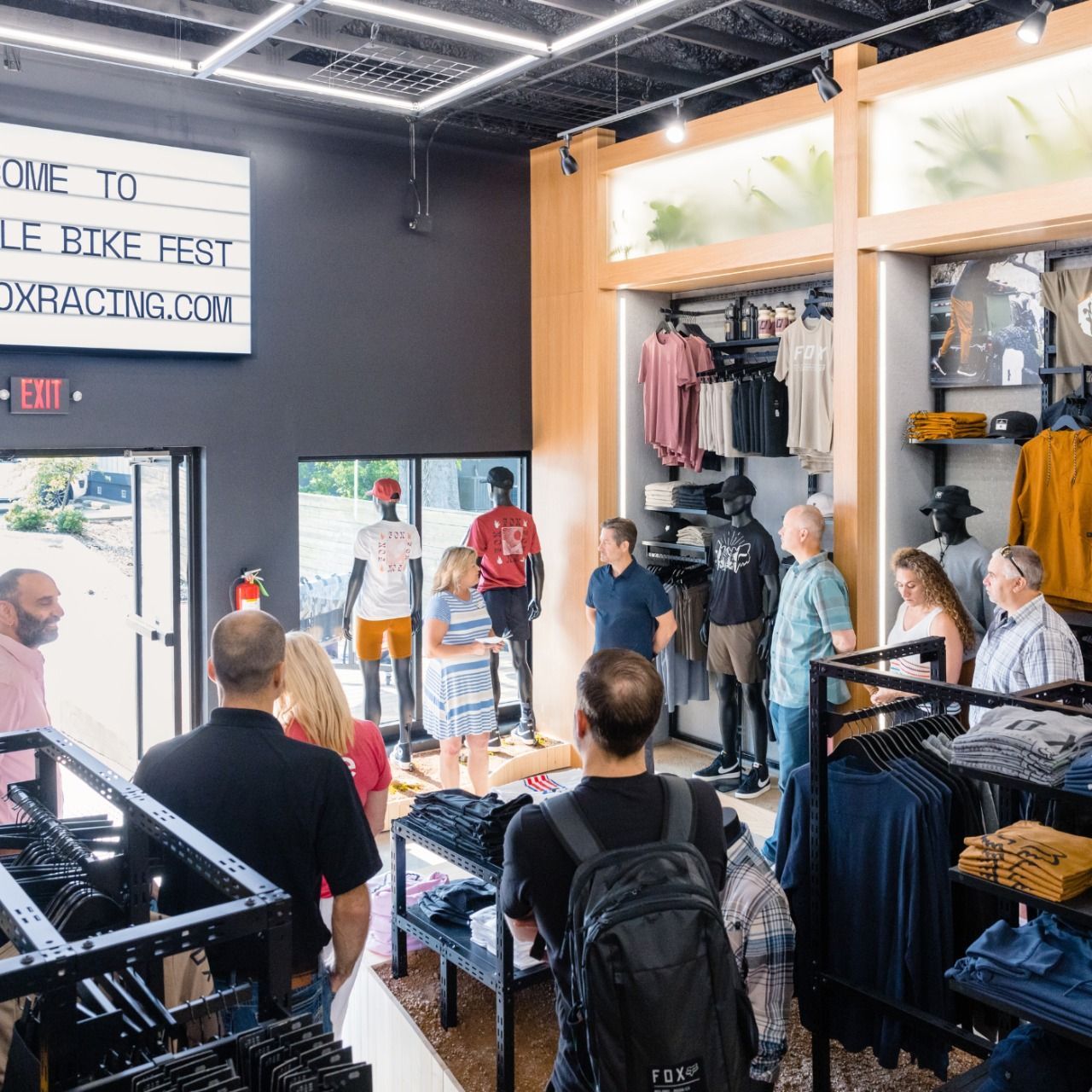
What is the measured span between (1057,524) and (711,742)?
3.10m

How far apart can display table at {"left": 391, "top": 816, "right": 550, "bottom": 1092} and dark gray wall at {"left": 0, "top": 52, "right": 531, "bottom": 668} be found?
2.80 m

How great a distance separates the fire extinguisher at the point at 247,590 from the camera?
20.7 ft

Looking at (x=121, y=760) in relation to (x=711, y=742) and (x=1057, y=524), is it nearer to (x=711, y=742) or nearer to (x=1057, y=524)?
(x=711, y=742)

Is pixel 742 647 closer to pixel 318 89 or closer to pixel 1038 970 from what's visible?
pixel 318 89

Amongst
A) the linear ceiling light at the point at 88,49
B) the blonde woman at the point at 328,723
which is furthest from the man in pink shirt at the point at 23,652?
the linear ceiling light at the point at 88,49

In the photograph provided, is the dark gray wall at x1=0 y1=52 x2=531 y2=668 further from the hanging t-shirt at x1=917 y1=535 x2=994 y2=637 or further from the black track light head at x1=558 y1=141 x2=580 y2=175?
the hanging t-shirt at x1=917 y1=535 x2=994 y2=637

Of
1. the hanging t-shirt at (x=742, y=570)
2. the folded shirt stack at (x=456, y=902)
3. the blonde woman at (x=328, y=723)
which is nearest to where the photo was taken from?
the blonde woman at (x=328, y=723)

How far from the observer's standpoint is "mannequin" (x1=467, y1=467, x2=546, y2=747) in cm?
703

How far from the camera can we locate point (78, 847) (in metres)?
2.21

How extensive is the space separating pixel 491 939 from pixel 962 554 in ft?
10.3

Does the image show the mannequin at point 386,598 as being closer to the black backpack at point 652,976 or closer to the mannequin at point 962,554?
the mannequin at point 962,554

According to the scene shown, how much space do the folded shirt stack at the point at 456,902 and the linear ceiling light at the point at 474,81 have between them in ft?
11.4

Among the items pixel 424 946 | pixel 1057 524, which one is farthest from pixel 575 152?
pixel 424 946

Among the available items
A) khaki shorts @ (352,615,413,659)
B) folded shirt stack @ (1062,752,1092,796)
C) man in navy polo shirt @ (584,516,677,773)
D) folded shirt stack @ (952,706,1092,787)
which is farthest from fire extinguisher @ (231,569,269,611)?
folded shirt stack @ (1062,752,1092,796)
